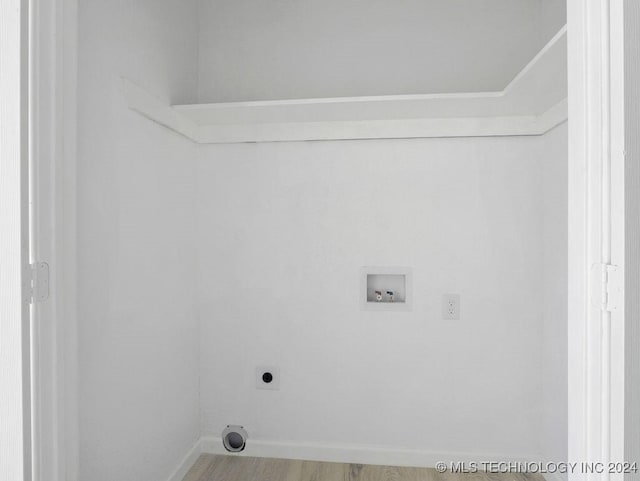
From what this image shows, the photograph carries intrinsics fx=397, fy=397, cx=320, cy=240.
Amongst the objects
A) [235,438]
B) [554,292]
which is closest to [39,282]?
[235,438]

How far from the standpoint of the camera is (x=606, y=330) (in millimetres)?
763

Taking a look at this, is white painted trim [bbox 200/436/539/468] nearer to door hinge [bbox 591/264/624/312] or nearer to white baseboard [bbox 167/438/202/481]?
white baseboard [bbox 167/438/202/481]

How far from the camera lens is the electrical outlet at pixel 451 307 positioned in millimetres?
2084

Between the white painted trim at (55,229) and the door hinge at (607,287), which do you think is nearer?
the door hinge at (607,287)

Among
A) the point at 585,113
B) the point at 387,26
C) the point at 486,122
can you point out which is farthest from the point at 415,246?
the point at 585,113

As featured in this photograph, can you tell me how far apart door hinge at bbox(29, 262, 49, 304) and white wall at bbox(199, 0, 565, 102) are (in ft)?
4.98

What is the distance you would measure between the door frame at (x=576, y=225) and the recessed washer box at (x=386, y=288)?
1231mm

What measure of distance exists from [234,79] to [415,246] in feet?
4.46

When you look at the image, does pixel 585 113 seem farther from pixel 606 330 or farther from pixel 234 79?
pixel 234 79

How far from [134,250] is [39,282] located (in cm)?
63

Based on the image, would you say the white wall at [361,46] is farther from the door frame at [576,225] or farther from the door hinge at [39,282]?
the door hinge at [39,282]

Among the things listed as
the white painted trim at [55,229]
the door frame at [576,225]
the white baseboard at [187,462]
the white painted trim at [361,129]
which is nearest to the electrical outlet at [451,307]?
the white painted trim at [361,129]

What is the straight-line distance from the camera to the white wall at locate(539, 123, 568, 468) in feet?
5.87

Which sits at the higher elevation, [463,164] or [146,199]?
[463,164]
